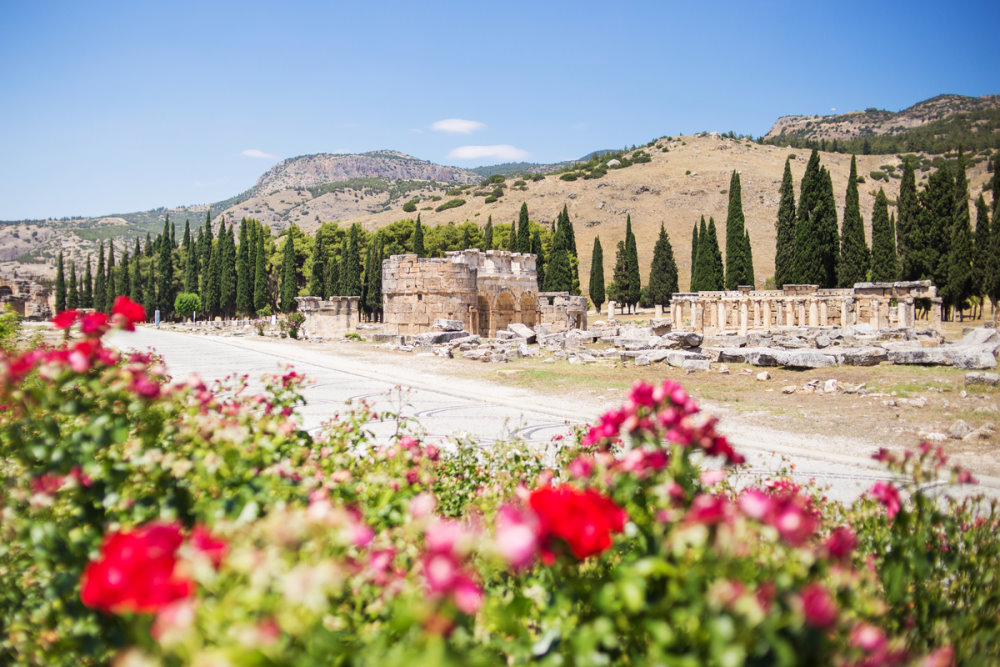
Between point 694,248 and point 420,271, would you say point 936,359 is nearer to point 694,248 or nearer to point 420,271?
point 420,271

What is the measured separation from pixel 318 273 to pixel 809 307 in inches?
1525

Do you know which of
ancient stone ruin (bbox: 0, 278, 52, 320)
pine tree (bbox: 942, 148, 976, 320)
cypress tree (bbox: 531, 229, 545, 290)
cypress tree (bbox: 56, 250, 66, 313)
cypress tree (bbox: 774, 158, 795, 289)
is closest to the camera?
pine tree (bbox: 942, 148, 976, 320)

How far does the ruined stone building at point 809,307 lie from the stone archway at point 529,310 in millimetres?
8465

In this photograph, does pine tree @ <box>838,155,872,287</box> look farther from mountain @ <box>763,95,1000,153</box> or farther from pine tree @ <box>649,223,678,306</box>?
mountain @ <box>763,95,1000,153</box>

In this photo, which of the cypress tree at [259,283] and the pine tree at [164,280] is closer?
the cypress tree at [259,283]

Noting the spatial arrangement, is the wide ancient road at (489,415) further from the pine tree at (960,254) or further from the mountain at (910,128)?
the mountain at (910,128)

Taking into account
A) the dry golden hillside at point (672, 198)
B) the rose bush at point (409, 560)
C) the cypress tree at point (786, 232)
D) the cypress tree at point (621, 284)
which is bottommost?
the rose bush at point (409, 560)

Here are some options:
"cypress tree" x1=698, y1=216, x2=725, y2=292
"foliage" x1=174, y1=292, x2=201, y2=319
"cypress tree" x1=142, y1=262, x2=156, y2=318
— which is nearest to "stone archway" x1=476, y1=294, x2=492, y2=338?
"cypress tree" x1=698, y1=216, x2=725, y2=292

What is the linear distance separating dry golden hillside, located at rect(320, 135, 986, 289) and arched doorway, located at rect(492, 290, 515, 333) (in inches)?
1657

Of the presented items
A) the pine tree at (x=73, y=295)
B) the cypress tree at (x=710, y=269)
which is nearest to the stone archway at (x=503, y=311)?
the cypress tree at (x=710, y=269)

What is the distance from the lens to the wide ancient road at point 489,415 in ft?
21.1

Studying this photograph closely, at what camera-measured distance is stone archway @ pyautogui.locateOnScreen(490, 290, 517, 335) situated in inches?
1099

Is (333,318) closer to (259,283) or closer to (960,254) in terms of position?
(259,283)

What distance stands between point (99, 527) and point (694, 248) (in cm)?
5108
